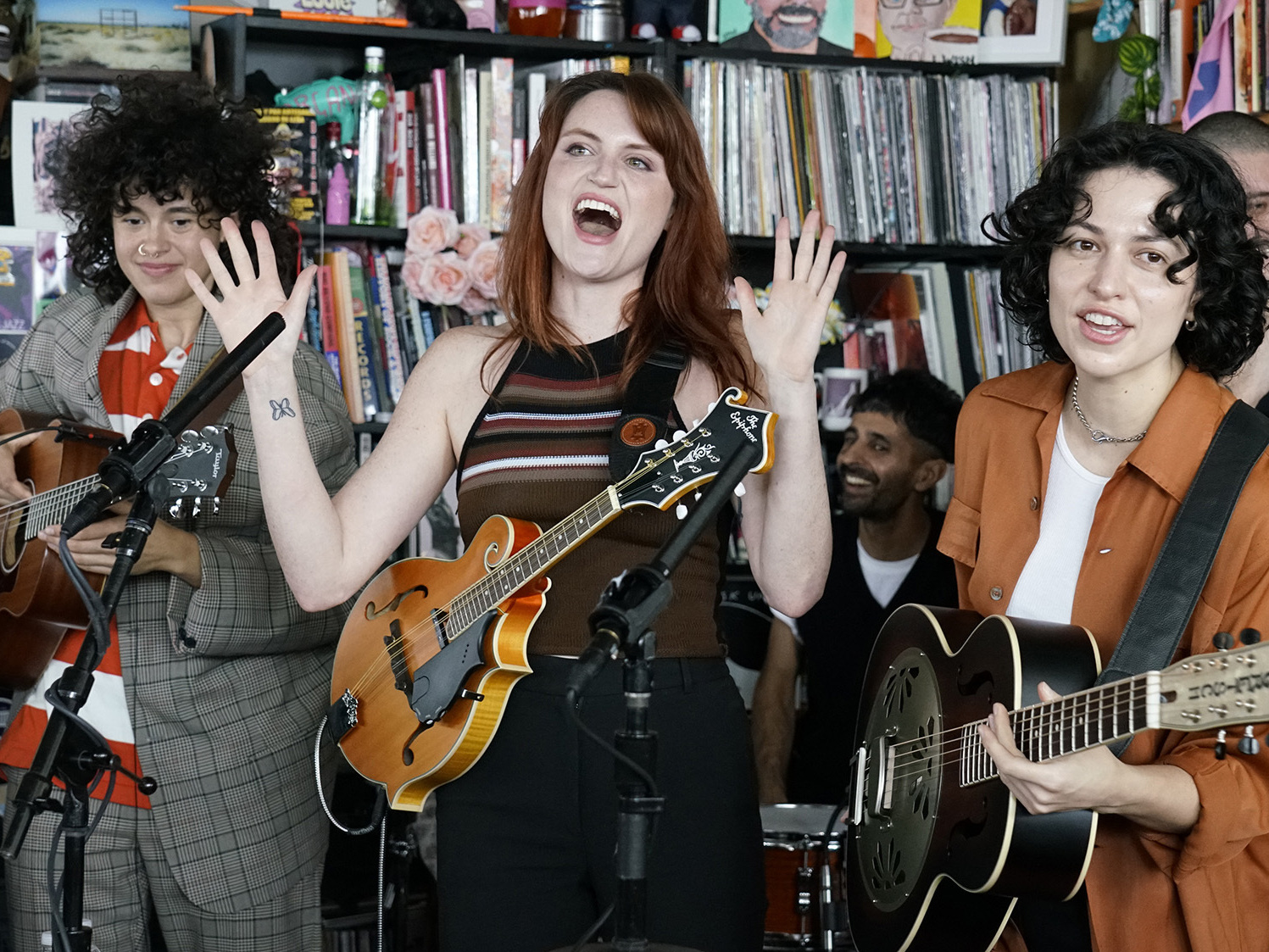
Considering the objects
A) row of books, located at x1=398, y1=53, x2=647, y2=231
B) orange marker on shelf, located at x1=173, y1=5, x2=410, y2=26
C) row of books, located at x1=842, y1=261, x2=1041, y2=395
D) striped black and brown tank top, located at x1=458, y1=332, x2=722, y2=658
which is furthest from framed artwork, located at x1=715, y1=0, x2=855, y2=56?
striped black and brown tank top, located at x1=458, y1=332, x2=722, y2=658

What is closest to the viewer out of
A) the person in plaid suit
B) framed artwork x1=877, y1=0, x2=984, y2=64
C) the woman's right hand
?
the woman's right hand

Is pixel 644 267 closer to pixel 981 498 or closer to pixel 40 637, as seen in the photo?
pixel 981 498

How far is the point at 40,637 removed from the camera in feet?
7.68

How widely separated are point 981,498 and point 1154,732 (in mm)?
436

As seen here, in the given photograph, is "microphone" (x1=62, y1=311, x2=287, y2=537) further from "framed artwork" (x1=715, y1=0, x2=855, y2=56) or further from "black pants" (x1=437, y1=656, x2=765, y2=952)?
"framed artwork" (x1=715, y1=0, x2=855, y2=56)

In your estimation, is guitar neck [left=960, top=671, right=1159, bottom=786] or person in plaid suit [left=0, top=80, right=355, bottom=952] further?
person in plaid suit [left=0, top=80, right=355, bottom=952]

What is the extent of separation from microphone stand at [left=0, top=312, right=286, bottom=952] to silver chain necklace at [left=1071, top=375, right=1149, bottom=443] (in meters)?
1.10

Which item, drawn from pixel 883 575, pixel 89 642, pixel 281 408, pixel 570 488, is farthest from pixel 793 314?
pixel 883 575

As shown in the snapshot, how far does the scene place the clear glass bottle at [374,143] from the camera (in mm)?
3295

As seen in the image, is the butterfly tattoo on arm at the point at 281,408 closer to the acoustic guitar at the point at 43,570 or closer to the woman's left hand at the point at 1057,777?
the acoustic guitar at the point at 43,570

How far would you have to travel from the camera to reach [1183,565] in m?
1.68

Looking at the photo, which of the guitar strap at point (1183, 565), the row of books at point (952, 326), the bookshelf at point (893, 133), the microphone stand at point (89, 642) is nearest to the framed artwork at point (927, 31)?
the bookshelf at point (893, 133)

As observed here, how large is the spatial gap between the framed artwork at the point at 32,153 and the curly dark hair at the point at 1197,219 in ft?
7.60

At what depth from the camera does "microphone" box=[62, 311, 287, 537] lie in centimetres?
165
